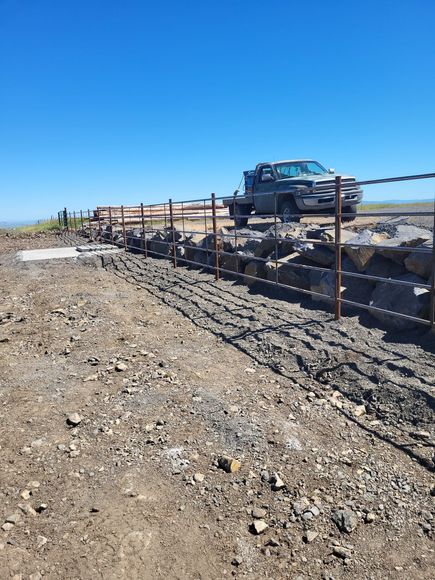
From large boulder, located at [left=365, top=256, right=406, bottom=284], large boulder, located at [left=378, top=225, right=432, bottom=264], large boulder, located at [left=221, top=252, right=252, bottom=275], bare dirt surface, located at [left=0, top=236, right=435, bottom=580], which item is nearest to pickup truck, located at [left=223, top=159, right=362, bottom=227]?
large boulder, located at [left=221, top=252, right=252, bottom=275]

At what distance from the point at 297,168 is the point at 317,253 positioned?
316 inches

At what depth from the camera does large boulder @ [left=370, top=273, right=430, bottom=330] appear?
438 cm

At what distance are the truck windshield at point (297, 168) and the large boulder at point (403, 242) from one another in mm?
8187

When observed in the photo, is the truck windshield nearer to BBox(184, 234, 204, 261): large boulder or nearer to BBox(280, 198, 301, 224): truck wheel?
BBox(280, 198, 301, 224): truck wheel

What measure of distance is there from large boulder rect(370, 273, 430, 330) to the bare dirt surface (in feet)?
0.55

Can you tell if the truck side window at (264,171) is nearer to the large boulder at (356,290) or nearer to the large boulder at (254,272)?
the large boulder at (254,272)

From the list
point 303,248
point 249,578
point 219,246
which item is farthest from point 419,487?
point 219,246

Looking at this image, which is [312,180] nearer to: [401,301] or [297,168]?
[297,168]

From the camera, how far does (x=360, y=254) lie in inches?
215

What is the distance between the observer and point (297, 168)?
44.4 feet

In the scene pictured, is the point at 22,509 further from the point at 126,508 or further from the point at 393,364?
the point at 393,364

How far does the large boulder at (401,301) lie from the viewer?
14.4 ft

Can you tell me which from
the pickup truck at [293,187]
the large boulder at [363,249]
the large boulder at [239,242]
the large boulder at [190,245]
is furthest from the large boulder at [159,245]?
the large boulder at [363,249]

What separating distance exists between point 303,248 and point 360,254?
107 centimetres
